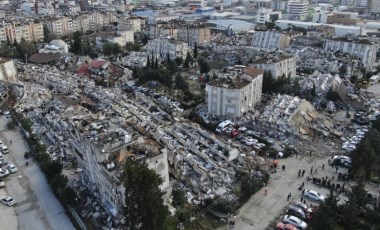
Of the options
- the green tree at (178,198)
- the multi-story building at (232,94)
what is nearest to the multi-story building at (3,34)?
the multi-story building at (232,94)

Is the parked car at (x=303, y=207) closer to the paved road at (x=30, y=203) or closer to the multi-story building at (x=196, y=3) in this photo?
the paved road at (x=30, y=203)

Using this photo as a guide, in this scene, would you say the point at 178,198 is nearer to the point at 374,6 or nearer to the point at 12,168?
the point at 12,168

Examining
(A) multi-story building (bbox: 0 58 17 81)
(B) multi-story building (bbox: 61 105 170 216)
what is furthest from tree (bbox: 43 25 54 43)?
(B) multi-story building (bbox: 61 105 170 216)

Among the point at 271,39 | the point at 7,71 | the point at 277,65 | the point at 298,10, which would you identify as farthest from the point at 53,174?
the point at 298,10

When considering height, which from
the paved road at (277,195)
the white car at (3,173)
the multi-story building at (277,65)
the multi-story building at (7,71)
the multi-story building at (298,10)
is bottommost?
the white car at (3,173)

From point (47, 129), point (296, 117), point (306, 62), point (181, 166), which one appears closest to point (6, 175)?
point (47, 129)

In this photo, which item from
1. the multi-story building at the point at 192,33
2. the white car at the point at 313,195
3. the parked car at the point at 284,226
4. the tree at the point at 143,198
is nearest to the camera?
the tree at the point at 143,198
